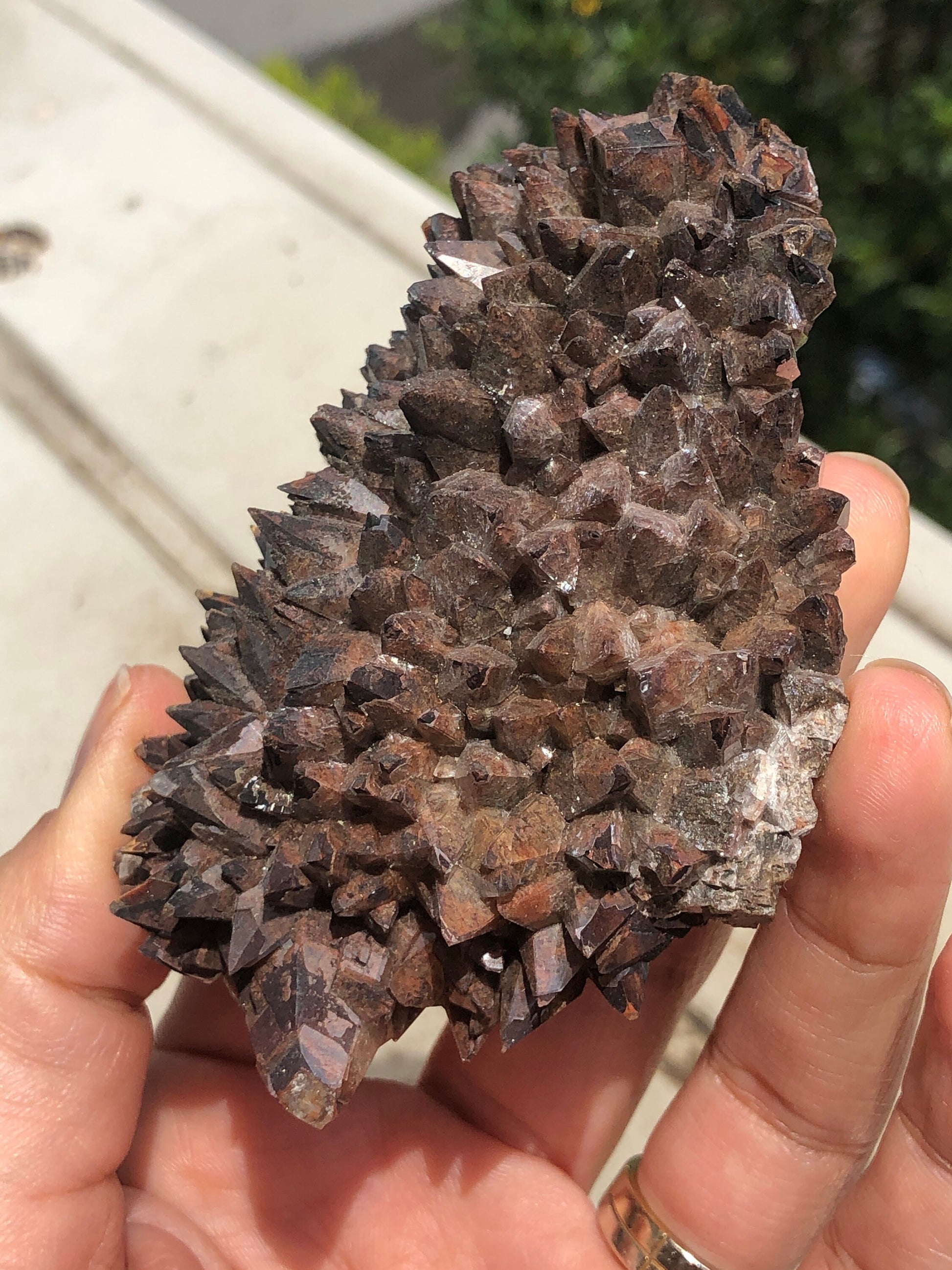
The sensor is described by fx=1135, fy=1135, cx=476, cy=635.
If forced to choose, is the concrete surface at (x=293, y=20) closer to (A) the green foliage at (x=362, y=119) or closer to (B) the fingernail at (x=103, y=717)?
(A) the green foliage at (x=362, y=119)

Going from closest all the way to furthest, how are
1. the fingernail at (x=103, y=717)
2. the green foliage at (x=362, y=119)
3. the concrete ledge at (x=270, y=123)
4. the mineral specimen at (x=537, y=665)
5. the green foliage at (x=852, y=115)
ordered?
the mineral specimen at (x=537, y=665)
the fingernail at (x=103, y=717)
the green foliage at (x=852, y=115)
the concrete ledge at (x=270, y=123)
the green foliage at (x=362, y=119)

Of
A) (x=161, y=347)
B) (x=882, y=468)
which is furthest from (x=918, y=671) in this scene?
(x=161, y=347)

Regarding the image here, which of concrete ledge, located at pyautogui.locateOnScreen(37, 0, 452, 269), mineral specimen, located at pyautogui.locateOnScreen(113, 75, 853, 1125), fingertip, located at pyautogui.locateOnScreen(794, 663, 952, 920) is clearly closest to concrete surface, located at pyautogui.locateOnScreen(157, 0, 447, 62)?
concrete ledge, located at pyautogui.locateOnScreen(37, 0, 452, 269)

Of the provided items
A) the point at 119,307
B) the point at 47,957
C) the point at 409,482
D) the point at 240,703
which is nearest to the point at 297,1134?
the point at 47,957

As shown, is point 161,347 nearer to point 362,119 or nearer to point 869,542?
point 362,119

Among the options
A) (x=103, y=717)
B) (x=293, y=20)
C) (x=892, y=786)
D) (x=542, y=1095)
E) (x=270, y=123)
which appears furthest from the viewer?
(x=293, y=20)

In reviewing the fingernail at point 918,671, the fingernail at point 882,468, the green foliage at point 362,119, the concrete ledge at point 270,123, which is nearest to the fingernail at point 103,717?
the fingernail at point 918,671

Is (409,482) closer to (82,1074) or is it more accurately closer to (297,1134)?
(82,1074)
